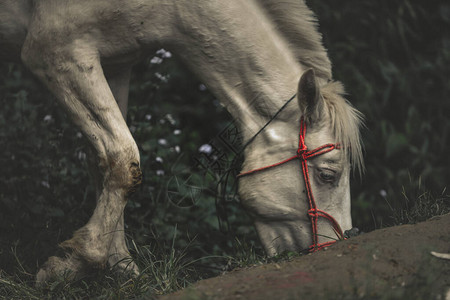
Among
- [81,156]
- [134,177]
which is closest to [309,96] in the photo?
[134,177]

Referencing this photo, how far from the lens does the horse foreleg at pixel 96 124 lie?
3041 mm

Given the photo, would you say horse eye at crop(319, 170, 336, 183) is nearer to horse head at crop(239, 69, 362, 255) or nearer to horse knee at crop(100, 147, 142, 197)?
horse head at crop(239, 69, 362, 255)

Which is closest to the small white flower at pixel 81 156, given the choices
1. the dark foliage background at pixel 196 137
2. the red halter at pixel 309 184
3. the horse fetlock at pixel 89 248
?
the dark foliage background at pixel 196 137

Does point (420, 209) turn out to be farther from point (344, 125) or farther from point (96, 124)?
point (96, 124)

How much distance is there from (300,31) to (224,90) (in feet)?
1.92

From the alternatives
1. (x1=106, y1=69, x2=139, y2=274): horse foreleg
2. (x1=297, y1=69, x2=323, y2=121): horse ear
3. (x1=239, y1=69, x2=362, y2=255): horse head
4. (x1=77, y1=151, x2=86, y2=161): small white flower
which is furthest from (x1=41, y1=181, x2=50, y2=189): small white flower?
(x1=297, y1=69, x2=323, y2=121): horse ear

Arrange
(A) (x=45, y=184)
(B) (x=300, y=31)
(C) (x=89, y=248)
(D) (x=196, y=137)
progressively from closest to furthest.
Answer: (C) (x=89, y=248) < (B) (x=300, y=31) < (A) (x=45, y=184) < (D) (x=196, y=137)

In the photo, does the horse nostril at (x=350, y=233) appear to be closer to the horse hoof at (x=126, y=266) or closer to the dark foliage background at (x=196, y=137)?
the dark foliage background at (x=196, y=137)

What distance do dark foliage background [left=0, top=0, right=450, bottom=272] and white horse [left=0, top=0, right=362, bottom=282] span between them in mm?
539

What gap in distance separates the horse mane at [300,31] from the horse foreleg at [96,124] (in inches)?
44.0

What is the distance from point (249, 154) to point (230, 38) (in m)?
0.71

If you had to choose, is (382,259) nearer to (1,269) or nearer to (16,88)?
(1,269)

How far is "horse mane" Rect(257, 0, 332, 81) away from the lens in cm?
330

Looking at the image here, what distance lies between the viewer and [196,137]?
→ 17.0ft
